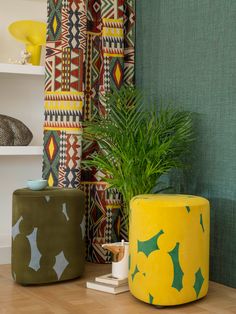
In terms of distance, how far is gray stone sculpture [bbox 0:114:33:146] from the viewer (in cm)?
309

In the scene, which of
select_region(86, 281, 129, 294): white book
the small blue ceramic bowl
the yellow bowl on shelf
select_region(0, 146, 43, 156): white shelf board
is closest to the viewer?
select_region(86, 281, 129, 294): white book

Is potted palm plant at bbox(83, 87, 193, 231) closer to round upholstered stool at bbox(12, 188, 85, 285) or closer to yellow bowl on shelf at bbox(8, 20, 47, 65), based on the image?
round upholstered stool at bbox(12, 188, 85, 285)

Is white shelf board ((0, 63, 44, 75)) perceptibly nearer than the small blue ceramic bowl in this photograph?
No

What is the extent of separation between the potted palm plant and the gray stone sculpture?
1.31 ft

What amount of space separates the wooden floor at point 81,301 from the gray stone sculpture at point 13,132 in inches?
31.1

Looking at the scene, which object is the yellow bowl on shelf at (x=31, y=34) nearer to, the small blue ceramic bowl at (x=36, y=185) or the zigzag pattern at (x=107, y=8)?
the zigzag pattern at (x=107, y=8)

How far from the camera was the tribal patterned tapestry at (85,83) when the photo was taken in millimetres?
3105

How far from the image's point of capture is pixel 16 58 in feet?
11.1

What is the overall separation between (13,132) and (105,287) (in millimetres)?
1048

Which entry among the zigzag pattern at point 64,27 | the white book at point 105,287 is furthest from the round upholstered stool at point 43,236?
the zigzag pattern at point 64,27

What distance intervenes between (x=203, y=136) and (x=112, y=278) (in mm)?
857

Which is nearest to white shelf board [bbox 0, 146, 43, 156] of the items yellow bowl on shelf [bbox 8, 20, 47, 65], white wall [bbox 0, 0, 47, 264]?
white wall [bbox 0, 0, 47, 264]

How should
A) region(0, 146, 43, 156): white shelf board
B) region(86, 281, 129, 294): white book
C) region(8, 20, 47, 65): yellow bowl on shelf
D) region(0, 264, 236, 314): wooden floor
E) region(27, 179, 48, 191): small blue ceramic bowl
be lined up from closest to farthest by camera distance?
1. region(0, 264, 236, 314): wooden floor
2. region(86, 281, 129, 294): white book
3. region(27, 179, 48, 191): small blue ceramic bowl
4. region(0, 146, 43, 156): white shelf board
5. region(8, 20, 47, 65): yellow bowl on shelf

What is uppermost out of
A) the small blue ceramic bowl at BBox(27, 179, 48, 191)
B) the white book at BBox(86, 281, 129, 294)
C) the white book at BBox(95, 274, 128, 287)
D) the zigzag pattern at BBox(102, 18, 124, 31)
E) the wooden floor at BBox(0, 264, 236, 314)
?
the zigzag pattern at BBox(102, 18, 124, 31)
